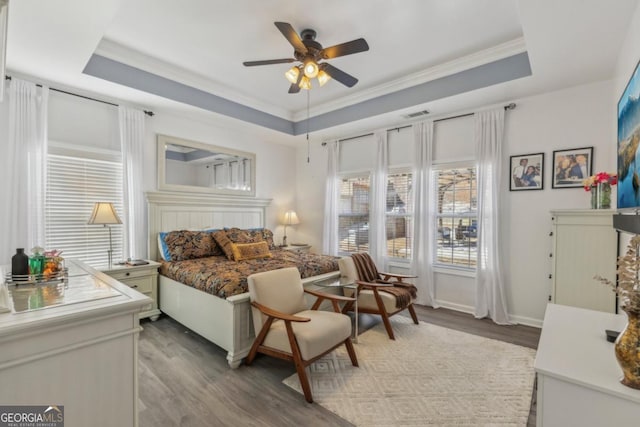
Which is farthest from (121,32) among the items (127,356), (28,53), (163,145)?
(127,356)

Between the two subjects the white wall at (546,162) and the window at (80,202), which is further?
the window at (80,202)

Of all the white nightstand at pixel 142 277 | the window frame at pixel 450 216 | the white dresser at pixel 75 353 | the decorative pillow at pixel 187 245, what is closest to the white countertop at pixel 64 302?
the white dresser at pixel 75 353

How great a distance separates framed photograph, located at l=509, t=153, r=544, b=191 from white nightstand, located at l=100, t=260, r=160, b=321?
4.60 m

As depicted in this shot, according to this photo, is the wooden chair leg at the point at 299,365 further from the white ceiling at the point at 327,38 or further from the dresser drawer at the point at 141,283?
the white ceiling at the point at 327,38

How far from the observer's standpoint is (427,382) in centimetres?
238

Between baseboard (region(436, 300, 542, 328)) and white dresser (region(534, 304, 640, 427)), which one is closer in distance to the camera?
white dresser (region(534, 304, 640, 427))

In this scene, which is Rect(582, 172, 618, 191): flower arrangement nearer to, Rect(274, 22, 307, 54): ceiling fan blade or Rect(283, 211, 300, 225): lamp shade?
Rect(274, 22, 307, 54): ceiling fan blade

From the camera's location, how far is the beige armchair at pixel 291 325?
222 cm

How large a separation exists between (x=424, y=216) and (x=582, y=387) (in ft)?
10.7

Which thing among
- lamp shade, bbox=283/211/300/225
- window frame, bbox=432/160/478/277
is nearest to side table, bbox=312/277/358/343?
window frame, bbox=432/160/478/277

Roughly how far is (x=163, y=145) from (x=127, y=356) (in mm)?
3602

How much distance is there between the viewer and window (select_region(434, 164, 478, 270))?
160 inches

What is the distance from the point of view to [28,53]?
271 cm

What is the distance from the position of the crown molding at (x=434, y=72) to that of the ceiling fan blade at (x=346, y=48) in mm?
1600
